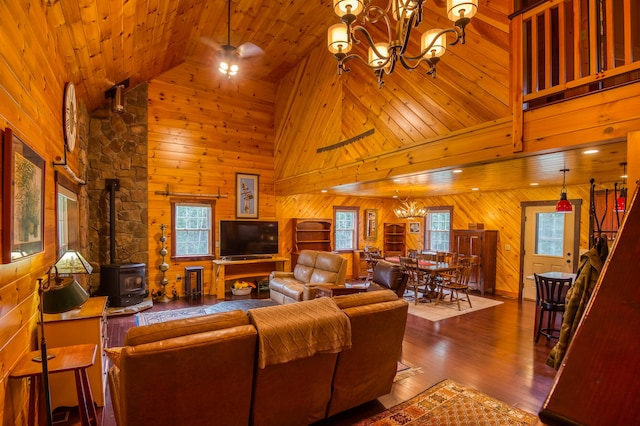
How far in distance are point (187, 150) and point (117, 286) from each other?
9.69 ft

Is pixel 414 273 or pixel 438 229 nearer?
pixel 414 273

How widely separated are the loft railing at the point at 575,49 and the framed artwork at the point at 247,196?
571 cm

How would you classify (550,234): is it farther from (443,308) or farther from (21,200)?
(21,200)

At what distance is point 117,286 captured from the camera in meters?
5.70

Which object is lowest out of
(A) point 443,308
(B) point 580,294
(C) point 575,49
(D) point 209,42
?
(A) point 443,308

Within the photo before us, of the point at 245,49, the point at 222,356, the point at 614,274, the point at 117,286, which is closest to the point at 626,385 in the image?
the point at 614,274

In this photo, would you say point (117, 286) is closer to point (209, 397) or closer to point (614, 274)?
point (209, 397)

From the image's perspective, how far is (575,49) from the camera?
8.77 ft

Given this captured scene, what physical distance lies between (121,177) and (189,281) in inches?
94.2

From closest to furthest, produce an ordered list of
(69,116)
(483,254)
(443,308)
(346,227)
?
(69,116) < (443,308) < (483,254) < (346,227)

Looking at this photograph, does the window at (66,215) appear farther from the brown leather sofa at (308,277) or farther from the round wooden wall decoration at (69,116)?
the brown leather sofa at (308,277)

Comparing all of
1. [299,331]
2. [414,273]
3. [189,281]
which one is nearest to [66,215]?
[189,281]

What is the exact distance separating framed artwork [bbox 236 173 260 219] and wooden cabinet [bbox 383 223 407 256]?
4320 millimetres

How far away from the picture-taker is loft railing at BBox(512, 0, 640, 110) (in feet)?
8.30
